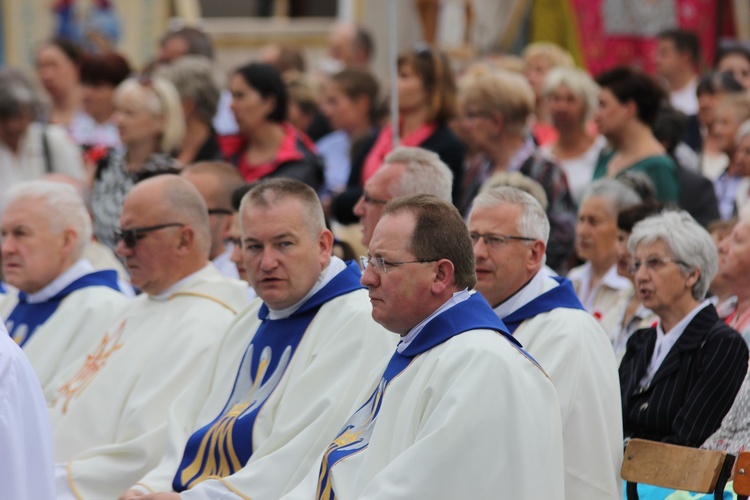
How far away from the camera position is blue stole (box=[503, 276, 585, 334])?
5750 mm

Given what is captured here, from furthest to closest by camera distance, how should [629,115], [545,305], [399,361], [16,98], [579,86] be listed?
[16,98]
[579,86]
[629,115]
[545,305]
[399,361]

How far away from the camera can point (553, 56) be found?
467 inches

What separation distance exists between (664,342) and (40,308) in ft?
11.3

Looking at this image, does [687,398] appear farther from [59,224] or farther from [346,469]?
[59,224]

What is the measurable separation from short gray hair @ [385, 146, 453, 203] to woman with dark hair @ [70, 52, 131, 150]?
16.7ft

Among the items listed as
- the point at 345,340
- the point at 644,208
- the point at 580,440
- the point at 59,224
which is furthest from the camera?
the point at 59,224

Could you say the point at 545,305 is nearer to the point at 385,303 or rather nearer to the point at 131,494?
the point at 385,303

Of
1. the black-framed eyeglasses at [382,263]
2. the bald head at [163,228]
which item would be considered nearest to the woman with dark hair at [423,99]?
the bald head at [163,228]

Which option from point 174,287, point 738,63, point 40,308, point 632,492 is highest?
point 738,63

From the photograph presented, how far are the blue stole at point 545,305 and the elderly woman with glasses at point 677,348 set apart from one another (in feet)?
1.44

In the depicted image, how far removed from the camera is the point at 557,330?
5594 mm

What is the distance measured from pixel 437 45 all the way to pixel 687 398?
10.3 metres

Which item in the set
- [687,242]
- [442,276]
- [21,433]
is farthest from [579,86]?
A: [21,433]

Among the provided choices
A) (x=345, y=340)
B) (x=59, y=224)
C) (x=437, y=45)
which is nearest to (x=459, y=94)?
(x=59, y=224)
